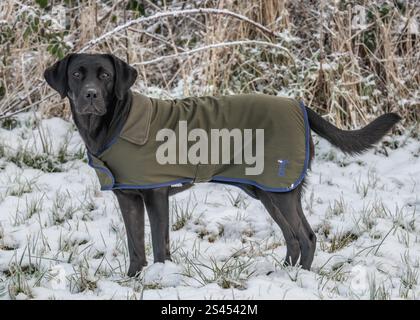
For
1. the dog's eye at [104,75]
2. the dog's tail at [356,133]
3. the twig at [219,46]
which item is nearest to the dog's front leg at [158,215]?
the dog's eye at [104,75]

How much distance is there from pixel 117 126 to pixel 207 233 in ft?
3.76

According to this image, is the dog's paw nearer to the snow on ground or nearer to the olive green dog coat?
the snow on ground

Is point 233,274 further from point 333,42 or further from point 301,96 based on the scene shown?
point 333,42

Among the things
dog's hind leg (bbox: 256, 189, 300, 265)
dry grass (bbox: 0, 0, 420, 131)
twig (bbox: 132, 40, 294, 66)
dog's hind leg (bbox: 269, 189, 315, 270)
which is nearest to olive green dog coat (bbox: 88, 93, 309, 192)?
dog's hind leg (bbox: 269, 189, 315, 270)

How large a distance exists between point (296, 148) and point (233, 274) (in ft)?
2.45

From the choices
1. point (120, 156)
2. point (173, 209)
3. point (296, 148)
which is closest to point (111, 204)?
point (173, 209)

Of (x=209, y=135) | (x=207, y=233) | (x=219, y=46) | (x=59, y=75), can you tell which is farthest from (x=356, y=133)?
(x=219, y=46)

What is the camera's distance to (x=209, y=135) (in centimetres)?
345

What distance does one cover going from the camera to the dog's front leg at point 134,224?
347 cm

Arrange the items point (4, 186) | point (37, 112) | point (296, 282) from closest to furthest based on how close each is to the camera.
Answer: point (296, 282), point (4, 186), point (37, 112)

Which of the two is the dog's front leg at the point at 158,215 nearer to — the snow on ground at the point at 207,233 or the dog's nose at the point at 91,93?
the snow on ground at the point at 207,233

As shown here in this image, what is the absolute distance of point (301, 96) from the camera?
5762mm

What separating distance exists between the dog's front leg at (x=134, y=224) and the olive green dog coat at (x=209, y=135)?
157mm

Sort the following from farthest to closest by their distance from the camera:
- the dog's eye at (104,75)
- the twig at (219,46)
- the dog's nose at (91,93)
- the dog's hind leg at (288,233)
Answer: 1. the twig at (219,46)
2. the dog's hind leg at (288,233)
3. the dog's eye at (104,75)
4. the dog's nose at (91,93)
